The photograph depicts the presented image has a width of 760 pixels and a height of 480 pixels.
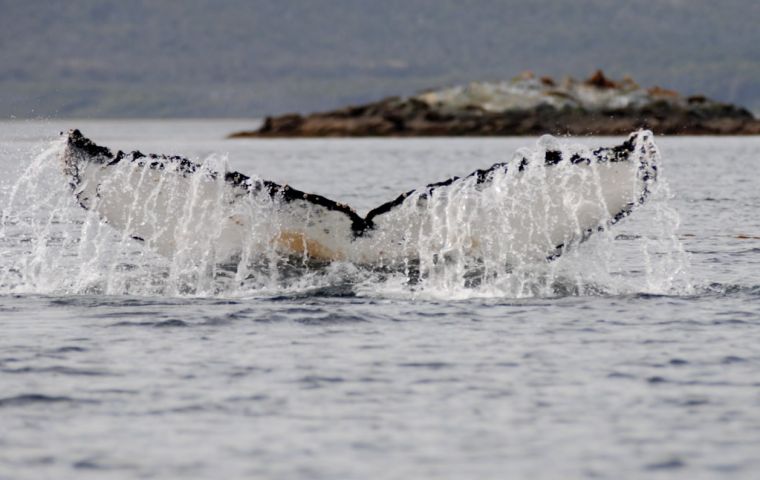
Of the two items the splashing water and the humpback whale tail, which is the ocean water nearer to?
the splashing water

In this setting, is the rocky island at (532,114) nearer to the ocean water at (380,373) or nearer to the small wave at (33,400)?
the ocean water at (380,373)

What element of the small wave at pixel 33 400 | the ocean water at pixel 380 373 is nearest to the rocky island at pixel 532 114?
the ocean water at pixel 380 373

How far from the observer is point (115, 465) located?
376 inches

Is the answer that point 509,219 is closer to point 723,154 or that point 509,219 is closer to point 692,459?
point 692,459

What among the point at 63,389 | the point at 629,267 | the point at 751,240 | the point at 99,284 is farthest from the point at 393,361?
the point at 751,240

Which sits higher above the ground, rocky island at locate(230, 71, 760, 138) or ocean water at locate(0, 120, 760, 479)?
rocky island at locate(230, 71, 760, 138)

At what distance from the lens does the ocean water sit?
9703 millimetres

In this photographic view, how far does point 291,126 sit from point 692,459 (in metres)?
129

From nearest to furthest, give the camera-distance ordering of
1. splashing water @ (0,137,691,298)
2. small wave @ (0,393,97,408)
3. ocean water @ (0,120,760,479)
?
ocean water @ (0,120,760,479)
small wave @ (0,393,97,408)
splashing water @ (0,137,691,298)

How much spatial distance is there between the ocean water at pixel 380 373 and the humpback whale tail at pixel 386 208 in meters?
0.45

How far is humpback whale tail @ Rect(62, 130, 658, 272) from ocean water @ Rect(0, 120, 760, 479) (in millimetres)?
451

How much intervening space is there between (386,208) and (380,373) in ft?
10.4

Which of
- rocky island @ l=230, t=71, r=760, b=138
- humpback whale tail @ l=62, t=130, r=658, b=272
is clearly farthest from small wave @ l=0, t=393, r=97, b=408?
rocky island @ l=230, t=71, r=760, b=138

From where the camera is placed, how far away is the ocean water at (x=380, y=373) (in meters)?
9.70
